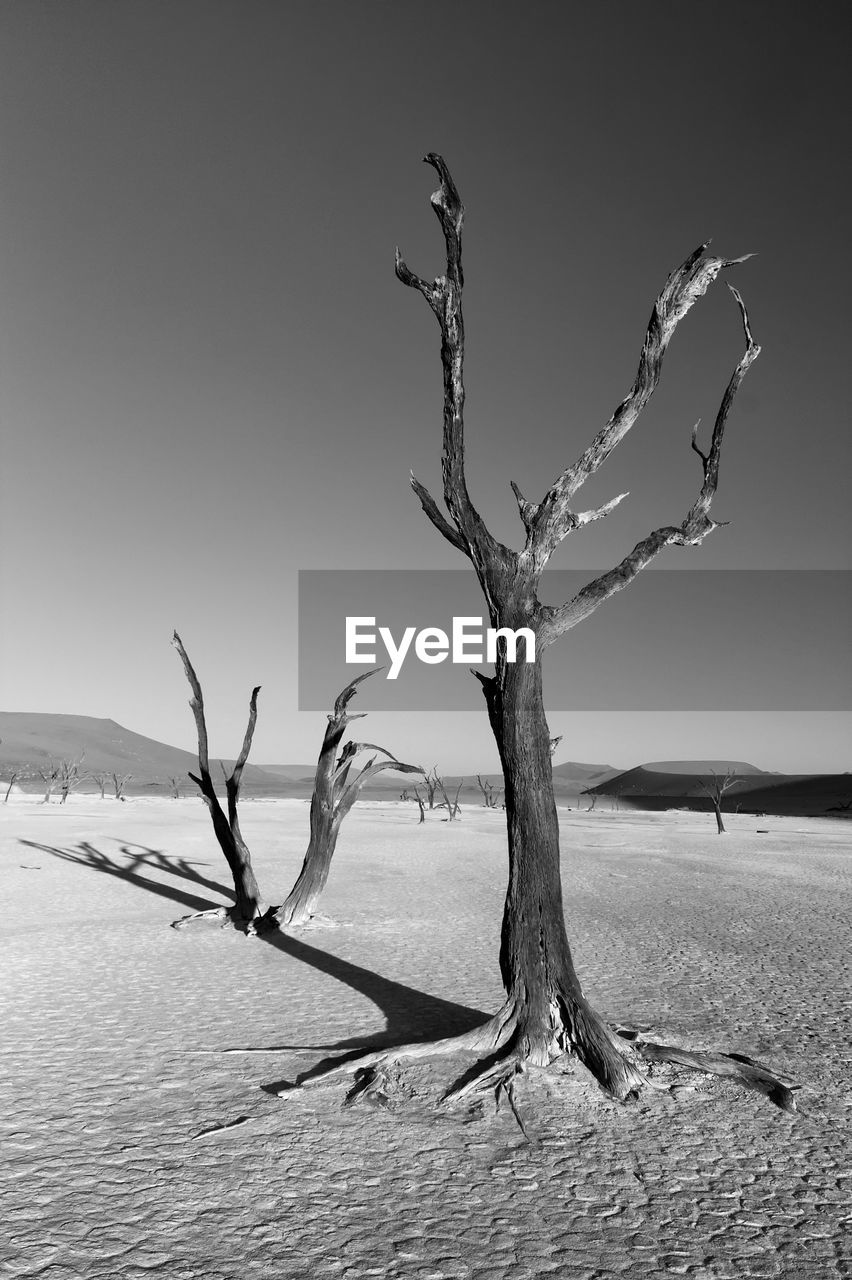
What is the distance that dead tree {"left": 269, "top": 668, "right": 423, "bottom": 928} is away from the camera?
13516 mm

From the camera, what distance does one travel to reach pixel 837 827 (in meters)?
46.1

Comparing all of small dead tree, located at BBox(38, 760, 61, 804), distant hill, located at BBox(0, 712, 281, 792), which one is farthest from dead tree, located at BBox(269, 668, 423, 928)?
distant hill, located at BBox(0, 712, 281, 792)

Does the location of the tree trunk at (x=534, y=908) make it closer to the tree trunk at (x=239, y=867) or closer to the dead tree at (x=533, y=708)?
the dead tree at (x=533, y=708)

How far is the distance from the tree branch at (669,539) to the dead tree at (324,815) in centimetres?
676

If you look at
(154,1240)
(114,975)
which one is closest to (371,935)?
(114,975)

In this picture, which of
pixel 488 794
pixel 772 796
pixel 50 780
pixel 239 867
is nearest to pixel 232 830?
pixel 239 867

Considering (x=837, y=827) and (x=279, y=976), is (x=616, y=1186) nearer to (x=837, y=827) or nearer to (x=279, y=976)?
(x=279, y=976)

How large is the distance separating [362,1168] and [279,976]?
5.70 meters

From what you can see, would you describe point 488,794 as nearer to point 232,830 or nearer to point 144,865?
point 144,865

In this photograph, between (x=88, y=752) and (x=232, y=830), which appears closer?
(x=232, y=830)

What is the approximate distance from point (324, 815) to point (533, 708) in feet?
24.1

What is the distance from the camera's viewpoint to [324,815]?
1364cm

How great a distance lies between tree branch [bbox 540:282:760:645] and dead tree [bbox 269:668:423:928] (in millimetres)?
6762

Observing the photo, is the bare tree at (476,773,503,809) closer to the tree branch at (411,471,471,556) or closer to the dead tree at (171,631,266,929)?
the dead tree at (171,631,266,929)
